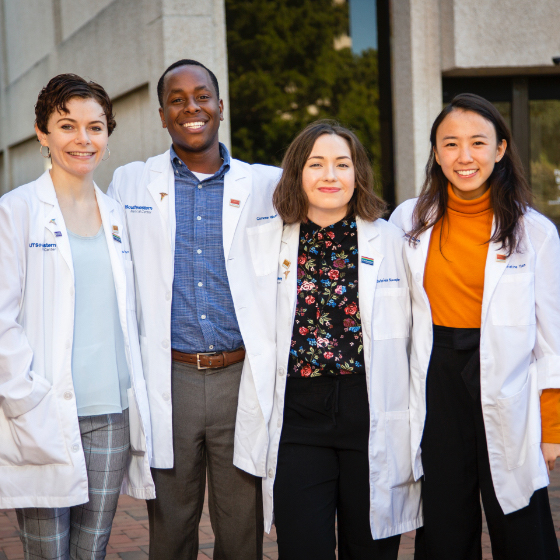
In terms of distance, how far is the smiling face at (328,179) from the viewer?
3299 millimetres

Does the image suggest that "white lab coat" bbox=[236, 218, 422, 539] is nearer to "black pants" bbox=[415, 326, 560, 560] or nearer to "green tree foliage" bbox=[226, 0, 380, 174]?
"black pants" bbox=[415, 326, 560, 560]

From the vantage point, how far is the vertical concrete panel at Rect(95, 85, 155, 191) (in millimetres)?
7293

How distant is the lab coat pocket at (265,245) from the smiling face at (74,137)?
79 cm

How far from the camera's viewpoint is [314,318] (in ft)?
10.7

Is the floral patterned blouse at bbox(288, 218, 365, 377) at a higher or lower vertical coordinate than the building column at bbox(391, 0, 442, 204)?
lower

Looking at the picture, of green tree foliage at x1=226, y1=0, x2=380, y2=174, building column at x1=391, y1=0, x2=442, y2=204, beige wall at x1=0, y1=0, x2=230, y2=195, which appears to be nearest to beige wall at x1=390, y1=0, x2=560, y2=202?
building column at x1=391, y1=0, x2=442, y2=204

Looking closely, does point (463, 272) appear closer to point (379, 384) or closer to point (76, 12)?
point (379, 384)

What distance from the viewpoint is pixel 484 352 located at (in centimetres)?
316

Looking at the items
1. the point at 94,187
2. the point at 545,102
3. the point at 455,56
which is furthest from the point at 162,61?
the point at 545,102

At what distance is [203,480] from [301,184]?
1.48 meters

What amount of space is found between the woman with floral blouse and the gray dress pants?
0.58 feet

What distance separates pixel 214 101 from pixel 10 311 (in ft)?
4.79

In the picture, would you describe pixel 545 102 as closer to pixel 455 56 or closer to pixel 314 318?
pixel 455 56

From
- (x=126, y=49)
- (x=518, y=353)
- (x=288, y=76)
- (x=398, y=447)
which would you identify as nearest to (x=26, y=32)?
(x=288, y=76)
